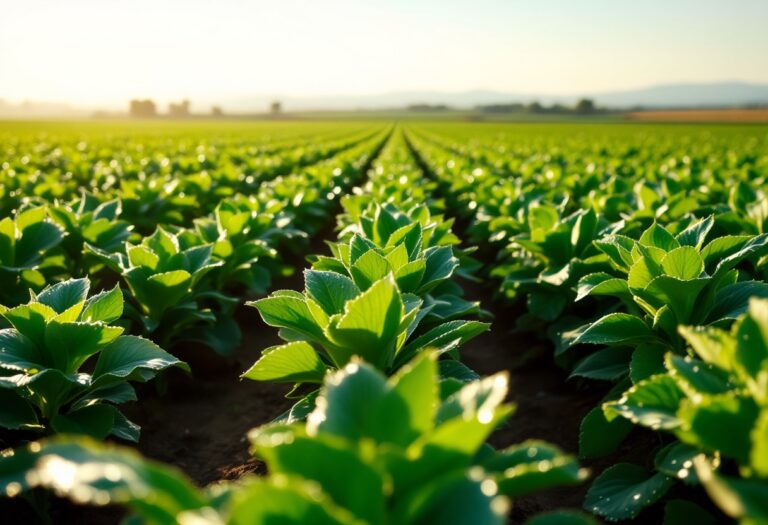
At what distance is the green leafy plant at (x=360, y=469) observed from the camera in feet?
3.08

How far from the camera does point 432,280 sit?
279cm

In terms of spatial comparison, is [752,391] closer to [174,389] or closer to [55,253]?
[174,389]

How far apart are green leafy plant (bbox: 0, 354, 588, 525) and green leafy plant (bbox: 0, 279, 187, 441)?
126 centimetres

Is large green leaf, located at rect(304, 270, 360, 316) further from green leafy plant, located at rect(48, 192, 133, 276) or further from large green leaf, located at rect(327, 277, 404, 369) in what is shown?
green leafy plant, located at rect(48, 192, 133, 276)

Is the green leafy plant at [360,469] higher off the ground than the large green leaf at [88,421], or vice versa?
the green leafy plant at [360,469]

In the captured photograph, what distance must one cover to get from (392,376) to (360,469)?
139cm

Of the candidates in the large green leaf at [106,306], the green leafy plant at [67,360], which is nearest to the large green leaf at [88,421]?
the green leafy plant at [67,360]

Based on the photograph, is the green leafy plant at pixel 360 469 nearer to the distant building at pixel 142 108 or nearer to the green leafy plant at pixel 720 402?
the green leafy plant at pixel 720 402

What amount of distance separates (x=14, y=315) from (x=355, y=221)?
10.2 ft

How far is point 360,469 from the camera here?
105 centimetres

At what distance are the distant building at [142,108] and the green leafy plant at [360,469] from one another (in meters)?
142

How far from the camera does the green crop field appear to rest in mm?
1084

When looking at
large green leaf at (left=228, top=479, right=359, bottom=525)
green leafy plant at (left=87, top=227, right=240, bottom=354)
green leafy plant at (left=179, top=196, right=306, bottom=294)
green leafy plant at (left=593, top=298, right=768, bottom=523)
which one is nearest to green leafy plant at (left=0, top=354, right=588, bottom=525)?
large green leaf at (left=228, top=479, right=359, bottom=525)

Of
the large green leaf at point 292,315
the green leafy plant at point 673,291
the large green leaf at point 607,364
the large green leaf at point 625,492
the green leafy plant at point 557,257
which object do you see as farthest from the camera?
the green leafy plant at point 557,257
